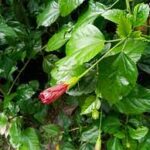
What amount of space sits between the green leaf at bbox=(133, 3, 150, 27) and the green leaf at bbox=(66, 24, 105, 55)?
89 mm

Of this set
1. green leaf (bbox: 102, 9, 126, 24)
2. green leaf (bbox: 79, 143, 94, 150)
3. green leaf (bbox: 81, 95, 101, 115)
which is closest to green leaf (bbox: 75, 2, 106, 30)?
green leaf (bbox: 102, 9, 126, 24)

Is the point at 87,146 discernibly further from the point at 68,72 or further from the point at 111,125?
the point at 68,72

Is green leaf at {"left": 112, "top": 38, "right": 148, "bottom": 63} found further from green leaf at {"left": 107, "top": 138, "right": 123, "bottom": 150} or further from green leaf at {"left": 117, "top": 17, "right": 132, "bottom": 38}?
green leaf at {"left": 107, "top": 138, "right": 123, "bottom": 150}

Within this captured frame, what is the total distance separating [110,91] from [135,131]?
25cm

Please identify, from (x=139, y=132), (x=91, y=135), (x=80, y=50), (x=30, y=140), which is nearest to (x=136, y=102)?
(x=139, y=132)

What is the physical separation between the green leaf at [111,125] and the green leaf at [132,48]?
31cm

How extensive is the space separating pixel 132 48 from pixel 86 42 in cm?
11

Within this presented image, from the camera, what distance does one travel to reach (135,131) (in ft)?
3.81

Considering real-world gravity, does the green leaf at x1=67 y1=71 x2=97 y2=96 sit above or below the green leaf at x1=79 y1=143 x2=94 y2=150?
above

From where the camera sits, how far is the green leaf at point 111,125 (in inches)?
46.9

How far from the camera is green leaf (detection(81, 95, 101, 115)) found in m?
1.11

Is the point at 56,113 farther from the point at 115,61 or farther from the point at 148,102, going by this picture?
the point at 115,61

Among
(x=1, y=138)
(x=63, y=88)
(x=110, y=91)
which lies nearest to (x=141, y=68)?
(x=110, y=91)

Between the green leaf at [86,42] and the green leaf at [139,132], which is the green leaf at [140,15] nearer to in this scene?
the green leaf at [86,42]
